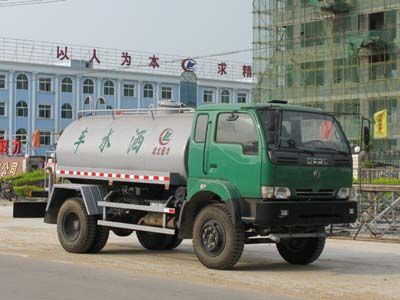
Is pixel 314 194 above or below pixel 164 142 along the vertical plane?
below

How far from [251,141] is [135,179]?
278 centimetres

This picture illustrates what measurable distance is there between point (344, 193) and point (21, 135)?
66.7 metres

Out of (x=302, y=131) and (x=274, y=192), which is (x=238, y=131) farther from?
(x=274, y=192)

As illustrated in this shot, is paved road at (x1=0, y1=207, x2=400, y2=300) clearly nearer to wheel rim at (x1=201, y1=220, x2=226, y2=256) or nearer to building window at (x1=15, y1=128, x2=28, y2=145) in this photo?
wheel rim at (x1=201, y1=220, x2=226, y2=256)

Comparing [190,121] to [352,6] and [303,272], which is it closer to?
[303,272]

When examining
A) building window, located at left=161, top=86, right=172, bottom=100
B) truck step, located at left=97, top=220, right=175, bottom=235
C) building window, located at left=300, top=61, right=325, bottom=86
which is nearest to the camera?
truck step, located at left=97, top=220, right=175, bottom=235

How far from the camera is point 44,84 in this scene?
81.9 meters

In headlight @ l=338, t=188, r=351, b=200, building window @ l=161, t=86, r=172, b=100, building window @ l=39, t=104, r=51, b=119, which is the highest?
building window @ l=161, t=86, r=172, b=100

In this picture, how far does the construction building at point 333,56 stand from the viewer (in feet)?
180

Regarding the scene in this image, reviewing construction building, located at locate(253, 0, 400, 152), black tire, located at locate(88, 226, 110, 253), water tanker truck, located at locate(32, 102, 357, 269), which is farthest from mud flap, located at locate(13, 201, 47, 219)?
construction building, located at locate(253, 0, 400, 152)

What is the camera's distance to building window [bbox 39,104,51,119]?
82312 millimetres

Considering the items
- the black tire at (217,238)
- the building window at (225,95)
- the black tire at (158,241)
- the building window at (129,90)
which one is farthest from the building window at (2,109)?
the black tire at (217,238)

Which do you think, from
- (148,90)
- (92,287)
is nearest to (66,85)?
(148,90)

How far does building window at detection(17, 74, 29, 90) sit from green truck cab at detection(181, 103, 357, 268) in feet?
228
